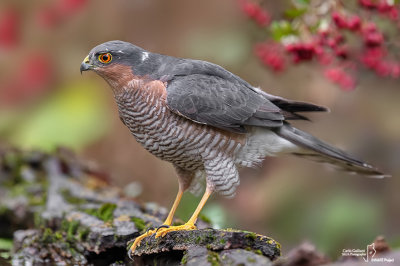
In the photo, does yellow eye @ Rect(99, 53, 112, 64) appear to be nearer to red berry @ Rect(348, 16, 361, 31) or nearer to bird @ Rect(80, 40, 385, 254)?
bird @ Rect(80, 40, 385, 254)

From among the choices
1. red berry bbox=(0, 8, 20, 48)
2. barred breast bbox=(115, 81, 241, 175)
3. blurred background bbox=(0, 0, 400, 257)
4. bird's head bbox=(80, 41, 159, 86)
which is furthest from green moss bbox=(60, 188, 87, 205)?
red berry bbox=(0, 8, 20, 48)

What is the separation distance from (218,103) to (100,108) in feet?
16.2

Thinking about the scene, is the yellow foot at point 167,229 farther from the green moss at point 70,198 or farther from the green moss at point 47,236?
the green moss at point 70,198

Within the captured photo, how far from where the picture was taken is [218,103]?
422 cm

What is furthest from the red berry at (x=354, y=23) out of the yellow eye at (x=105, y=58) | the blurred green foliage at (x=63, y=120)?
the blurred green foliage at (x=63, y=120)

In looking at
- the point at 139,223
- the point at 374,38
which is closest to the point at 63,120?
the point at 139,223

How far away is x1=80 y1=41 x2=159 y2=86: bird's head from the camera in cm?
416

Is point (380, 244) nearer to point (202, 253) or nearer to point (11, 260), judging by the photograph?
point (202, 253)

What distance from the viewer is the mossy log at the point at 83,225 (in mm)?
3207

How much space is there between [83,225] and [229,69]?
4760mm

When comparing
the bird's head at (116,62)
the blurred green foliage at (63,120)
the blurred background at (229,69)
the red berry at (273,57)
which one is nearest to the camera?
the bird's head at (116,62)

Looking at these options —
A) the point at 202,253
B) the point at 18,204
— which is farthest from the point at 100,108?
the point at 202,253

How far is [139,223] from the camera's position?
418cm

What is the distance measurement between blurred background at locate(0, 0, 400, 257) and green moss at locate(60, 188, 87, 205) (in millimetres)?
2179
